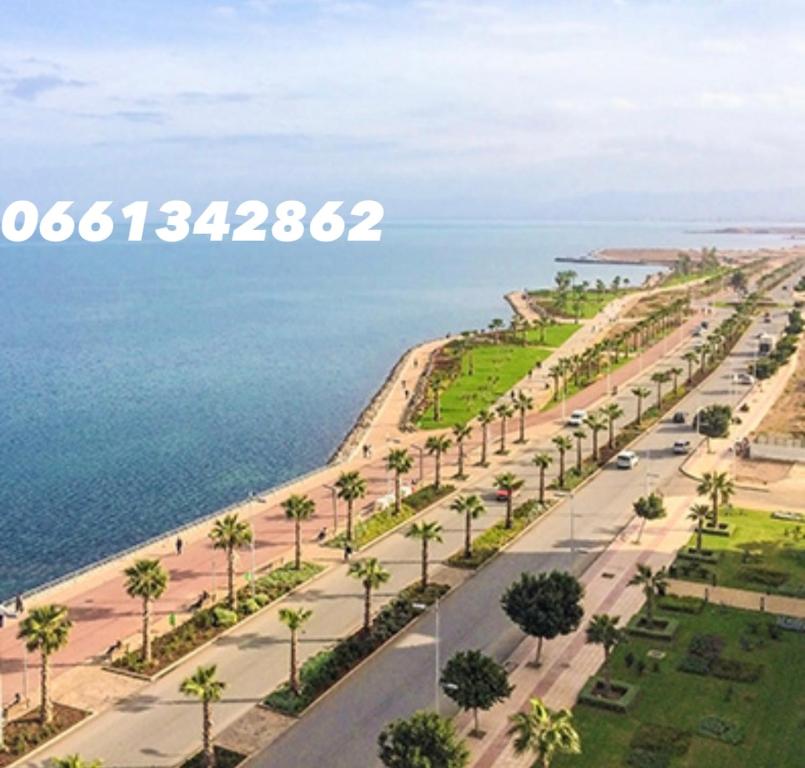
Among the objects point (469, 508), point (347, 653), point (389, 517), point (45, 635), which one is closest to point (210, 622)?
point (347, 653)

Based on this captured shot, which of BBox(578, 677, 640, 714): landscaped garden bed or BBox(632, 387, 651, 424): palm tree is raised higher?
BBox(632, 387, 651, 424): palm tree

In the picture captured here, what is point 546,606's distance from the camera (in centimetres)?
4878

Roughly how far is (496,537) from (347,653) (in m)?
21.0

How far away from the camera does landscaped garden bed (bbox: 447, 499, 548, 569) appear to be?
64.8 metres

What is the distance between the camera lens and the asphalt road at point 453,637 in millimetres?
43031

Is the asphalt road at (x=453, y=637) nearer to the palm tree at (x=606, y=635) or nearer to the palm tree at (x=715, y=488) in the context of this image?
the palm tree at (x=606, y=635)

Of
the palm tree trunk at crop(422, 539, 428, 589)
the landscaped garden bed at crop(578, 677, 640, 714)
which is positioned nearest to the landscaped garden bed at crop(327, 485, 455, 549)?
the palm tree trunk at crop(422, 539, 428, 589)

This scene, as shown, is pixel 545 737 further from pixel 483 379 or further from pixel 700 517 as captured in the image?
pixel 483 379

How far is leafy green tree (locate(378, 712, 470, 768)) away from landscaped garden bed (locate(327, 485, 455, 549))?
102ft

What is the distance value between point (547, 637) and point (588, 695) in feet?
12.4

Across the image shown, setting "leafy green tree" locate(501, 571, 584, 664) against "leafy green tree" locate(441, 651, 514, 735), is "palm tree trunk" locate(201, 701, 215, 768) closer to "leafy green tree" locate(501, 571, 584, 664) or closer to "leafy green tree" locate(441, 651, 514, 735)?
"leafy green tree" locate(441, 651, 514, 735)

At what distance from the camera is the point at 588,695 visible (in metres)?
46.2

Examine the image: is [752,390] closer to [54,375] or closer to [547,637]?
[547,637]

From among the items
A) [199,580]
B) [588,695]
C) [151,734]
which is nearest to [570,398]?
[199,580]
